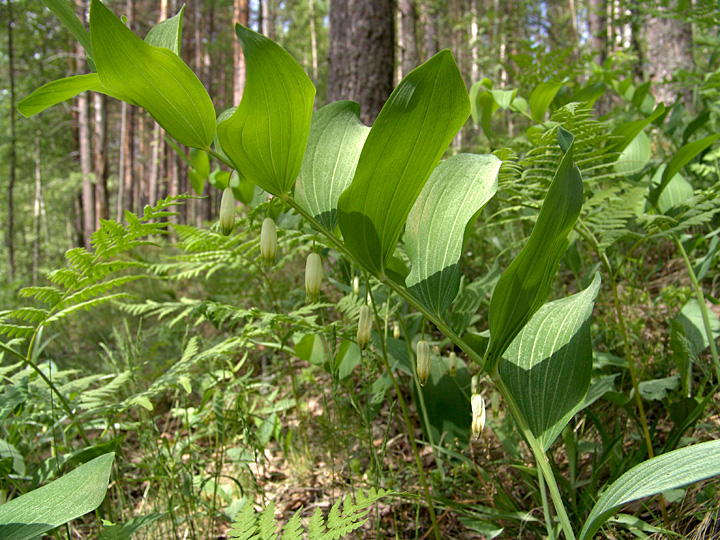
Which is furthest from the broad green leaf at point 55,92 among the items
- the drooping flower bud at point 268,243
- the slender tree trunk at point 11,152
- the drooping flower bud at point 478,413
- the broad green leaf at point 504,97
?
the slender tree trunk at point 11,152

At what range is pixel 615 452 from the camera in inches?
52.5

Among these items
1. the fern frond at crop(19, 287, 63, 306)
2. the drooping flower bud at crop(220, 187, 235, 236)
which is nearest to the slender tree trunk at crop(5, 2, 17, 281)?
the fern frond at crop(19, 287, 63, 306)

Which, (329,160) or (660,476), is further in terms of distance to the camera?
→ (329,160)

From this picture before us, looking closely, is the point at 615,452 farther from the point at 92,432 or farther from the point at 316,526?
the point at 92,432

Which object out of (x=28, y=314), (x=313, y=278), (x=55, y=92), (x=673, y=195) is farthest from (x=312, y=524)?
(x=673, y=195)

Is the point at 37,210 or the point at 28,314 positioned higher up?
the point at 37,210

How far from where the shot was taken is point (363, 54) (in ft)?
11.4

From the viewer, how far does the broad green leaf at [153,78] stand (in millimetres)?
759

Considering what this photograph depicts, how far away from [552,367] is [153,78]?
3.22 feet

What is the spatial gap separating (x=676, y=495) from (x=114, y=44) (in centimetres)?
166

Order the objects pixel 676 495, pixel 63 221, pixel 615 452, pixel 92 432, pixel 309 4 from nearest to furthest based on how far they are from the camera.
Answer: pixel 676 495 → pixel 615 452 → pixel 92 432 → pixel 309 4 → pixel 63 221

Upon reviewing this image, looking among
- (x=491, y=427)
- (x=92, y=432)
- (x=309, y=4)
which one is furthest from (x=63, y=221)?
(x=491, y=427)

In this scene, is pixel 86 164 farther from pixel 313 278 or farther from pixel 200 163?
pixel 313 278

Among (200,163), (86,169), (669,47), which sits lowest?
(200,163)
